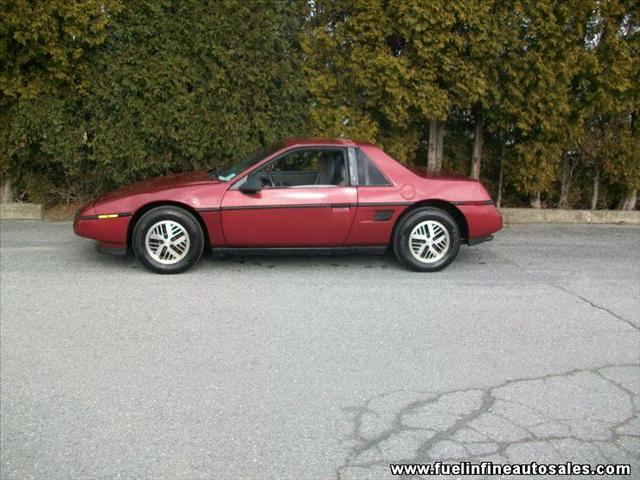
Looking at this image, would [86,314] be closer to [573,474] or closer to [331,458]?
[331,458]

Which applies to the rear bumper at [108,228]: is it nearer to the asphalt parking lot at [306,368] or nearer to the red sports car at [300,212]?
the red sports car at [300,212]

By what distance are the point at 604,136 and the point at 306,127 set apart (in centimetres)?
452

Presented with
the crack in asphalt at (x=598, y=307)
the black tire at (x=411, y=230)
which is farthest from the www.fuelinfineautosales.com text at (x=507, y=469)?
the black tire at (x=411, y=230)

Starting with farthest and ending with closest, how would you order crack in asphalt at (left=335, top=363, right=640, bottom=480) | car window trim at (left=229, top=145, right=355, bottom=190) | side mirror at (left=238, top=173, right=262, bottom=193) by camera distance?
1. car window trim at (left=229, top=145, right=355, bottom=190)
2. side mirror at (left=238, top=173, right=262, bottom=193)
3. crack in asphalt at (left=335, top=363, right=640, bottom=480)

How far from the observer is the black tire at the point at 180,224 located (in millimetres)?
5680

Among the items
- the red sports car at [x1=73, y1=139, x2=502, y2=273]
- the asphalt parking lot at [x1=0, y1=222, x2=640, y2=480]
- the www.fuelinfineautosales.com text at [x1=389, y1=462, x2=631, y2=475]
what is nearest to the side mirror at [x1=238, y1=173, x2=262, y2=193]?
the red sports car at [x1=73, y1=139, x2=502, y2=273]

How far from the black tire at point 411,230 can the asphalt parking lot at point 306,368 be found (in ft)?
0.53

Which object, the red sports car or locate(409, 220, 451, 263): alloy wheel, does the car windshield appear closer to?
the red sports car


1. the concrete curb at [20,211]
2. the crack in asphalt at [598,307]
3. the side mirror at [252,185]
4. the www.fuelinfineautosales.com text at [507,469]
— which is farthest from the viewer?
the concrete curb at [20,211]

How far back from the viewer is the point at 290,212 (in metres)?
5.77

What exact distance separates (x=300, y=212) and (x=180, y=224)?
118cm

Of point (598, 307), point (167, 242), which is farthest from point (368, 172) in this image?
point (598, 307)

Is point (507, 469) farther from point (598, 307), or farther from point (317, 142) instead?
point (317, 142)

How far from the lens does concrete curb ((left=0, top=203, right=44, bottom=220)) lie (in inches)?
326
